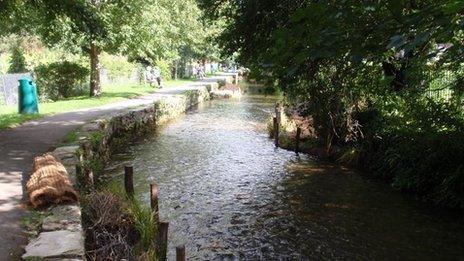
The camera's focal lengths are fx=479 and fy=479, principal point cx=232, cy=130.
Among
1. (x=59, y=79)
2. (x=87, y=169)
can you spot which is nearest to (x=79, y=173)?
(x=87, y=169)

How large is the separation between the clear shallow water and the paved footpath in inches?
80.1

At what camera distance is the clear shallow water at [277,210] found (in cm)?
851

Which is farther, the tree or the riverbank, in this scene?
the tree

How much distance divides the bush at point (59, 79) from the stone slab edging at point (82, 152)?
5.00 meters

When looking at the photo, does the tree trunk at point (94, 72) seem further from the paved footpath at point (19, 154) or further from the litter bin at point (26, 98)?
the litter bin at point (26, 98)

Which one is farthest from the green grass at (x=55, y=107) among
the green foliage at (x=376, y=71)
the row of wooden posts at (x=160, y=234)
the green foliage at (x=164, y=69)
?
the green foliage at (x=164, y=69)

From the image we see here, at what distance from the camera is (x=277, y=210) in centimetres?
1065

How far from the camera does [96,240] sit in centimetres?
712

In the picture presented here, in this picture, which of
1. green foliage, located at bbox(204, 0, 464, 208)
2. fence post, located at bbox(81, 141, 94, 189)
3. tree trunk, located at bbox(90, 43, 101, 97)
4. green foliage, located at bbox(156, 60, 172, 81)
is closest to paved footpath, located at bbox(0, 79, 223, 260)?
fence post, located at bbox(81, 141, 94, 189)

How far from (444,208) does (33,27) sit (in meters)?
19.7

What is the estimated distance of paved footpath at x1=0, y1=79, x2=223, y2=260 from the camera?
603cm

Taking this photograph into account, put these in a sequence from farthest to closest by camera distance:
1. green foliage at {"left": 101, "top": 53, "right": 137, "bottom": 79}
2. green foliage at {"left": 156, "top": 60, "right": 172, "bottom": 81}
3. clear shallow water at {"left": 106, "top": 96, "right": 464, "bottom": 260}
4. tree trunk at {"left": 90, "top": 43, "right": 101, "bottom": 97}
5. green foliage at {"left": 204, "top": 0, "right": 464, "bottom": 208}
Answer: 1. green foliage at {"left": 156, "top": 60, "right": 172, "bottom": 81}
2. green foliage at {"left": 101, "top": 53, "right": 137, "bottom": 79}
3. tree trunk at {"left": 90, "top": 43, "right": 101, "bottom": 97}
4. clear shallow water at {"left": 106, "top": 96, "right": 464, "bottom": 260}
5. green foliage at {"left": 204, "top": 0, "right": 464, "bottom": 208}

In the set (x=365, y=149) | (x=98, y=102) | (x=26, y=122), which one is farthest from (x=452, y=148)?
(x=98, y=102)

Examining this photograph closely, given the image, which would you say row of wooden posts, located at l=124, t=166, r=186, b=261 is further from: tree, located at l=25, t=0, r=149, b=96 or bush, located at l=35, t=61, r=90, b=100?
bush, located at l=35, t=61, r=90, b=100
